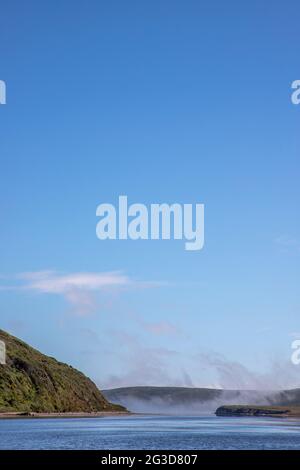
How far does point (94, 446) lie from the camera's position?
14475 cm
